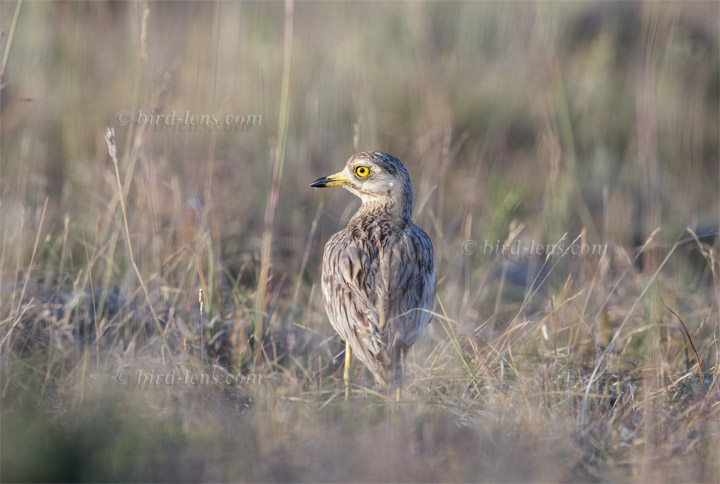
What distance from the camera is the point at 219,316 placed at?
175 inches

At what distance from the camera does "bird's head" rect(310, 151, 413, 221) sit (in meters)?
4.34

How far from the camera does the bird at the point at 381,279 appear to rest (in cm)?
367

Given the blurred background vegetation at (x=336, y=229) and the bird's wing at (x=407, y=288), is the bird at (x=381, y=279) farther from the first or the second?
the blurred background vegetation at (x=336, y=229)

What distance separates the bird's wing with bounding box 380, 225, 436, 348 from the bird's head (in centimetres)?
33

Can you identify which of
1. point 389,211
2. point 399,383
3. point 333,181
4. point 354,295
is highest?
point 333,181

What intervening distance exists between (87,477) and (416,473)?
1.15 m

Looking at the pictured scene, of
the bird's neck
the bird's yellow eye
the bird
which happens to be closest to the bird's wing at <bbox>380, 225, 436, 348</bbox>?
the bird

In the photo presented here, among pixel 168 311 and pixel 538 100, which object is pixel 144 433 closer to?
pixel 168 311

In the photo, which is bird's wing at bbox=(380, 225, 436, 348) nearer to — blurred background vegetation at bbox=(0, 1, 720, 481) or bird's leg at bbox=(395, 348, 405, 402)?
bird's leg at bbox=(395, 348, 405, 402)

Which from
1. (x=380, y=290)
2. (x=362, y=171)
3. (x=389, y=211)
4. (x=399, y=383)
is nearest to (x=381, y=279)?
(x=380, y=290)

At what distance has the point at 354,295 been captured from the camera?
382 cm

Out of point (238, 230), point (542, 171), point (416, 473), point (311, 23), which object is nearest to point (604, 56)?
point (542, 171)

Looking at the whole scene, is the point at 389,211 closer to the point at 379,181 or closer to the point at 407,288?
the point at 379,181

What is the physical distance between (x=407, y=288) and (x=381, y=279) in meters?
0.14
